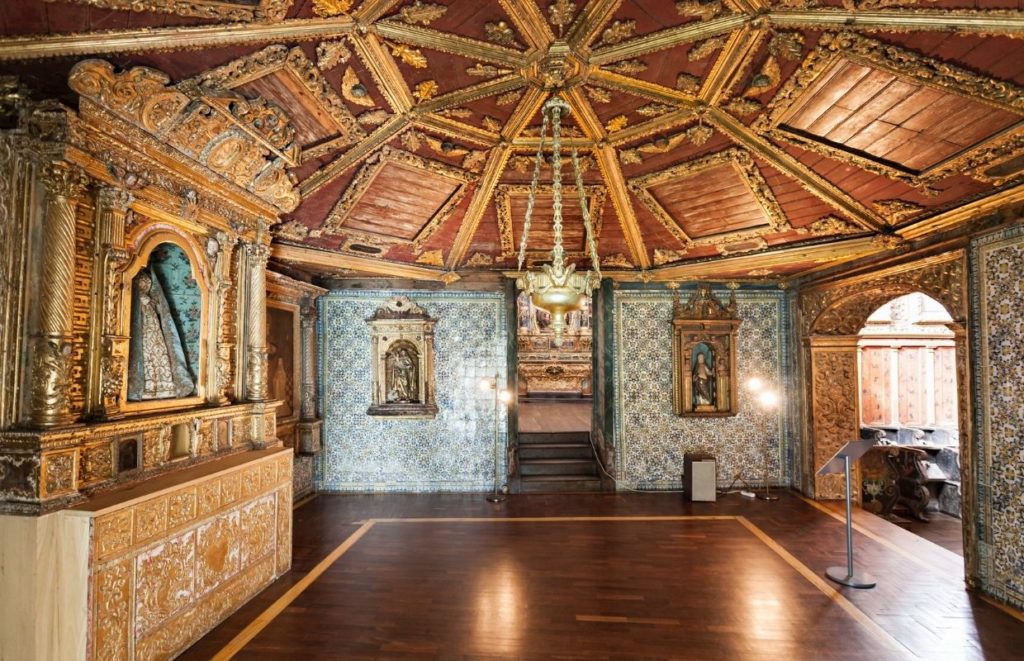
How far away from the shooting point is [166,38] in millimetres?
2984

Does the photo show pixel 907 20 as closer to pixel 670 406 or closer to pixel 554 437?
pixel 670 406

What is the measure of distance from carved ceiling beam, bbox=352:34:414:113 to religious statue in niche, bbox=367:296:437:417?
4751 mm

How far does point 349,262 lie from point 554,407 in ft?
31.0

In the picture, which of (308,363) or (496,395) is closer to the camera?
(308,363)

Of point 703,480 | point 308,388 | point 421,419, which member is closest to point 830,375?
point 703,480

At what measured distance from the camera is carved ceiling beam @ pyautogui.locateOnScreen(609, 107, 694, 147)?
4352mm

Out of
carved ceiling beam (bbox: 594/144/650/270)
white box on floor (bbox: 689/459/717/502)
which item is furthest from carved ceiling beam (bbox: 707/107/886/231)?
white box on floor (bbox: 689/459/717/502)

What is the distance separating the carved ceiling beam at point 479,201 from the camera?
17.1 feet

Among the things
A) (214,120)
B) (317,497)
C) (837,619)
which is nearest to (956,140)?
(837,619)

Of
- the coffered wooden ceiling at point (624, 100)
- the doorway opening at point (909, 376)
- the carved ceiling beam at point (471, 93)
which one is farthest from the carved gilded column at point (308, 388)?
the doorway opening at point (909, 376)

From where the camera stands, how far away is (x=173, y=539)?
3672 millimetres

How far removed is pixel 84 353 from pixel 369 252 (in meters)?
3.91

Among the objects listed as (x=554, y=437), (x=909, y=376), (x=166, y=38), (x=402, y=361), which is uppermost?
(x=166, y=38)

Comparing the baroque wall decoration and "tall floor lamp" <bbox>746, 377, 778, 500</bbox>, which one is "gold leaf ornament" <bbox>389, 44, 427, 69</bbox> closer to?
the baroque wall decoration
